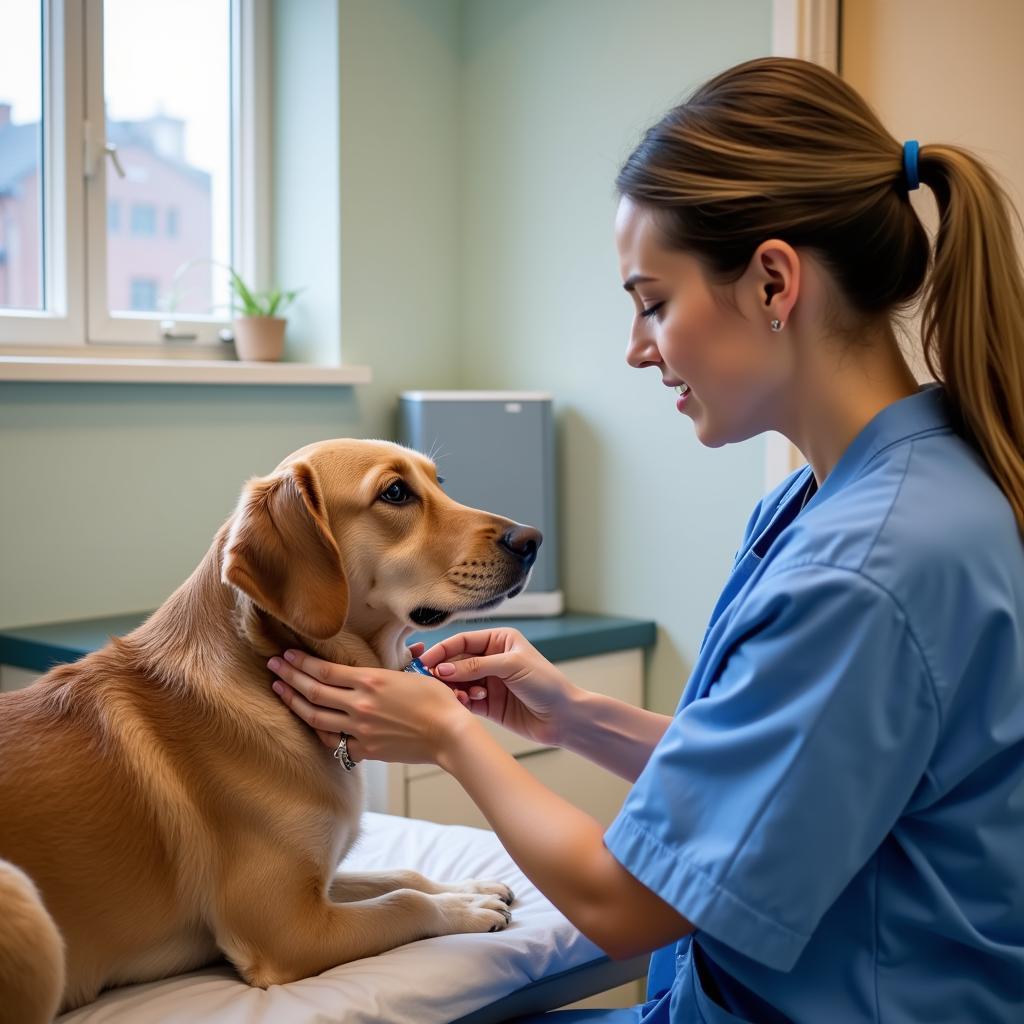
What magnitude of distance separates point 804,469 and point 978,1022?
2.02 feet

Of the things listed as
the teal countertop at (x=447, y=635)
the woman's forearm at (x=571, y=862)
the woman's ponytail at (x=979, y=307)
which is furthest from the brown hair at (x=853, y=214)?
the teal countertop at (x=447, y=635)

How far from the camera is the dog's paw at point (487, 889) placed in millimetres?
1472

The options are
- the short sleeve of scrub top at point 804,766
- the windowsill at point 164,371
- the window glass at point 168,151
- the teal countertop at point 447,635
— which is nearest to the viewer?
the short sleeve of scrub top at point 804,766

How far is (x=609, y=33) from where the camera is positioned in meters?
2.70

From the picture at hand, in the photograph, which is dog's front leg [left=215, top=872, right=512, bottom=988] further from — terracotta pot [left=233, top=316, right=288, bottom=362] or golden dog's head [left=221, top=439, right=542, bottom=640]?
terracotta pot [left=233, top=316, right=288, bottom=362]

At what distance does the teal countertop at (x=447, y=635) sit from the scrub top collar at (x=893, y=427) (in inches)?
47.0

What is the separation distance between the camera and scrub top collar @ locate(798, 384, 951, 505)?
1031 millimetres

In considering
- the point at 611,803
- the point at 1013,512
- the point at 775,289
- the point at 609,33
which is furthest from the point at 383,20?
the point at 1013,512

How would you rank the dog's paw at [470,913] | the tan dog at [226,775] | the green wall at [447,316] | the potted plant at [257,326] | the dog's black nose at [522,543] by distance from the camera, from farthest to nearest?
the potted plant at [257,326]
the green wall at [447,316]
the dog's black nose at [522,543]
the dog's paw at [470,913]
the tan dog at [226,775]

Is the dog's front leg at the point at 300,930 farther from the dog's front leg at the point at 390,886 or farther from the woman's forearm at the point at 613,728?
the woman's forearm at the point at 613,728

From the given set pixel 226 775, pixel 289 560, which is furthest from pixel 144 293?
pixel 226 775

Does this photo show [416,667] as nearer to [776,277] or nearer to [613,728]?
[613,728]

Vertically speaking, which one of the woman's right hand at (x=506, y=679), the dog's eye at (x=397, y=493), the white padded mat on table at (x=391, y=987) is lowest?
the white padded mat on table at (x=391, y=987)

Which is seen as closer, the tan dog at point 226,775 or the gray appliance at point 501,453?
the tan dog at point 226,775
